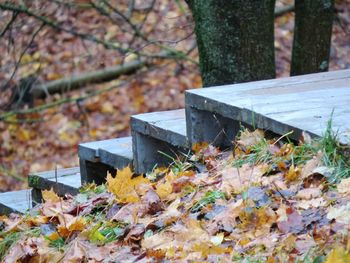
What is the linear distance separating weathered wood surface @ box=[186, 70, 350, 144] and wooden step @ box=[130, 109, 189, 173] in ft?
0.58

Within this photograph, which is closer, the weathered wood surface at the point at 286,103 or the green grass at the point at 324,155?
the green grass at the point at 324,155

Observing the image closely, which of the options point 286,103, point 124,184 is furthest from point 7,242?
point 286,103

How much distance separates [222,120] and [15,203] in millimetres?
1798

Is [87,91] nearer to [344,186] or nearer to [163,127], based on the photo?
[163,127]

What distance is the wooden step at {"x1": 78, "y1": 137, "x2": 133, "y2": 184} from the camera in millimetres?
5043

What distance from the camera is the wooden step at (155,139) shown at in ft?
15.3

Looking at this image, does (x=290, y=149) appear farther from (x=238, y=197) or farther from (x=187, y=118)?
(x=187, y=118)

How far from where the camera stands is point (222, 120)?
180 inches

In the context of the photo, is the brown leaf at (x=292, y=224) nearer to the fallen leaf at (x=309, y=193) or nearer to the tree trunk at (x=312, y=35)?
the fallen leaf at (x=309, y=193)

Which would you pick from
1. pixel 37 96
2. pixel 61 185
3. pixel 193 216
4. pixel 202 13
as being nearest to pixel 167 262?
pixel 193 216

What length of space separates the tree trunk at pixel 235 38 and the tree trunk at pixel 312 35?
1.67ft

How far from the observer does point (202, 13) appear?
5.57 meters

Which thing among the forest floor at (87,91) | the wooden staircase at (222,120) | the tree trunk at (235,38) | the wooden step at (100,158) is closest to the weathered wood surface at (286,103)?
the wooden staircase at (222,120)

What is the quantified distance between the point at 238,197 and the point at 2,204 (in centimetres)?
237
